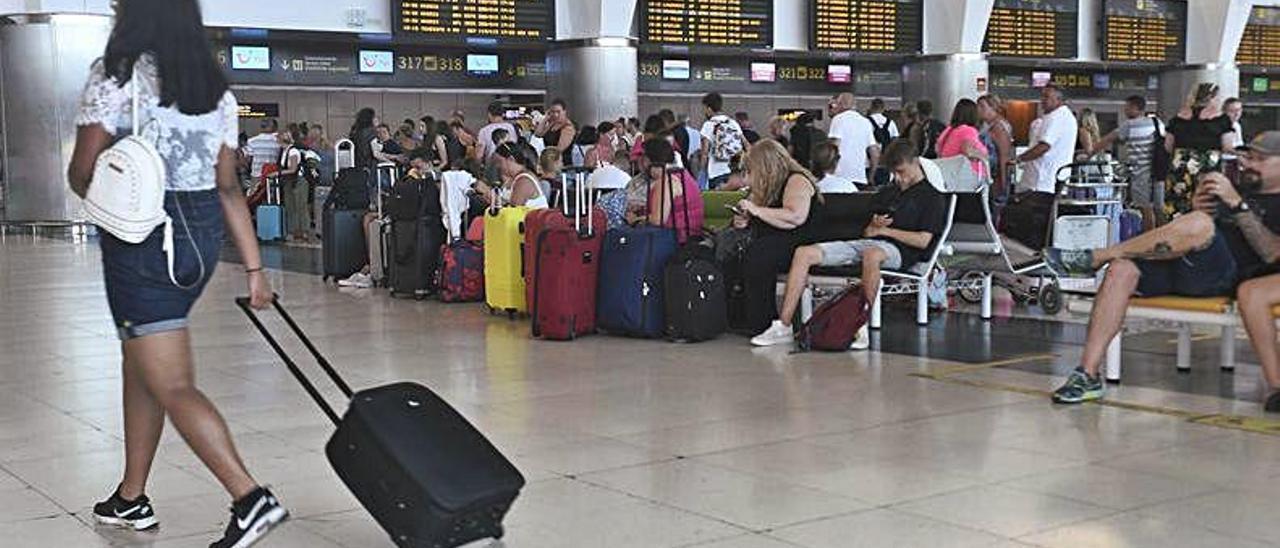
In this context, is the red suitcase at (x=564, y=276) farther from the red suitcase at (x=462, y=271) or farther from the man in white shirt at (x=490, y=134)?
the man in white shirt at (x=490, y=134)

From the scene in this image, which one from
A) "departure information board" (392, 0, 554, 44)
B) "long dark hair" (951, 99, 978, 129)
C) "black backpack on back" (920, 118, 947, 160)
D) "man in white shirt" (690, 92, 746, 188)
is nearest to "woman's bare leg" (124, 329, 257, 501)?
"long dark hair" (951, 99, 978, 129)

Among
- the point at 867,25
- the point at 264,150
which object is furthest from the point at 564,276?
the point at 867,25

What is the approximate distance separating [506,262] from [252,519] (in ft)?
19.8

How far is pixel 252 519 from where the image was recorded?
13.8ft

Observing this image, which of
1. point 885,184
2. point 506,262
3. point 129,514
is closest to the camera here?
point 129,514

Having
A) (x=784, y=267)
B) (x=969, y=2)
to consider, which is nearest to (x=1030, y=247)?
(x=784, y=267)

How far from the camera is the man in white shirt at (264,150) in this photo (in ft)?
67.8

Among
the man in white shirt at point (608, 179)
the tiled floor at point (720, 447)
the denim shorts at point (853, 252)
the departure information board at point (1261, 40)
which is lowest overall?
the tiled floor at point (720, 447)

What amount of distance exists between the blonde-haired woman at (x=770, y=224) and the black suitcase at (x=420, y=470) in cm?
487

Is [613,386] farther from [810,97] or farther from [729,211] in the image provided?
[810,97]

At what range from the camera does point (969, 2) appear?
76.2 feet

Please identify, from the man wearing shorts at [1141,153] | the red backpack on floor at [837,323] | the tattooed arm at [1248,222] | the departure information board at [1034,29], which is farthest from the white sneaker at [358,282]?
the departure information board at [1034,29]

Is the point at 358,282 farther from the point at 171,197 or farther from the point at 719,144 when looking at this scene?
the point at 171,197

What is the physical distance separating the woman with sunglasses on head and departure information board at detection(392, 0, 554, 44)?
28.9 feet
